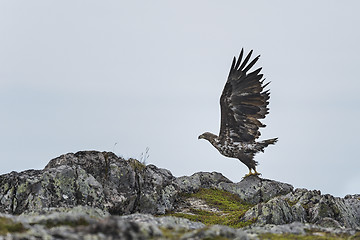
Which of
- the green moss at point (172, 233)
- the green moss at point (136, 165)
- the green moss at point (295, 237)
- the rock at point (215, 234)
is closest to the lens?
the green moss at point (172, 233)

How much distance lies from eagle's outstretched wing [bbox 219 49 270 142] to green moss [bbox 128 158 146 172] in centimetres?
573

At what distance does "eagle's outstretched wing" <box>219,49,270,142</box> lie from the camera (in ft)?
74.6

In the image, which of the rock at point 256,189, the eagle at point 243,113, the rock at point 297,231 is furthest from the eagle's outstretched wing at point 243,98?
the rock at point 297,231

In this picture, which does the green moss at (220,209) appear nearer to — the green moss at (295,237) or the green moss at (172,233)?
the green moss at (295,237)

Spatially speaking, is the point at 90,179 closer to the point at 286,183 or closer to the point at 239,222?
the point at 239,222

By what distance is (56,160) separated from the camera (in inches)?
748

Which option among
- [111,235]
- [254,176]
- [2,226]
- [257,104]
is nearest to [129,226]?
[111,235]

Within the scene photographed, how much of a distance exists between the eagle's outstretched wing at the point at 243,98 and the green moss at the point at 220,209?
3829mm

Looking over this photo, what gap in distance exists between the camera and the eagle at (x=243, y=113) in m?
22.8

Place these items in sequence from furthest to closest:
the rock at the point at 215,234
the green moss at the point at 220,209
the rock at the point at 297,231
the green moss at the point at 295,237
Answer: the green moss at the point at 220,209, the rock at the point at 297,231, the green moss at the point at 295,237, the rock at the point at 215,234

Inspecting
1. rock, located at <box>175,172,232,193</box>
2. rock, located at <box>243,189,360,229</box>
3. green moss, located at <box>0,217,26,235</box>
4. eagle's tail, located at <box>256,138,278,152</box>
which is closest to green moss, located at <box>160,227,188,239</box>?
green moss, located at <box>0,217,26,235</box>

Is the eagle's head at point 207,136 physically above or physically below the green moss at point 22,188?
above

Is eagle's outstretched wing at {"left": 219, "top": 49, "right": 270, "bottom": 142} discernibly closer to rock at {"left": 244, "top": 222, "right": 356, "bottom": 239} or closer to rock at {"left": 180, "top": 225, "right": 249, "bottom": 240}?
rock at {"left": 244, "top": 222, "right": 356, "bottom": 239}

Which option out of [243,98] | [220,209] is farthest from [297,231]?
[243,98]
